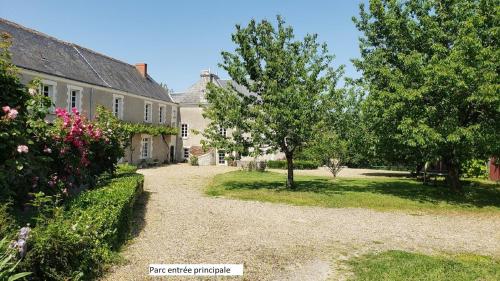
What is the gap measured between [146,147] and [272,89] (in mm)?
20778

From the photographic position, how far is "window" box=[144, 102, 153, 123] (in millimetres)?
34594

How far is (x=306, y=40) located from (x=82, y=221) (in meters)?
13.5

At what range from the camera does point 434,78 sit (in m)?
14.3

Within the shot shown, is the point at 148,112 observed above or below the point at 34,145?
above

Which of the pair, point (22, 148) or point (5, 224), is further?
point (22, 148)

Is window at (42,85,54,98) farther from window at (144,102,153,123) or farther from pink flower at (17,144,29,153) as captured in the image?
pink flower at (17,144,29,153)

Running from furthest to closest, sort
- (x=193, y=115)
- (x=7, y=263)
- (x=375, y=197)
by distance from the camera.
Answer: (x=193, y=115)
(x=375, y=197)
(x=7, y=263)

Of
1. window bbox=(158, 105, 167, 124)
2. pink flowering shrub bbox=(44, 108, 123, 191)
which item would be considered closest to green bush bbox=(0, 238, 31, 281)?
pink flowering shrub bbox=(44, 108, 123, 191)

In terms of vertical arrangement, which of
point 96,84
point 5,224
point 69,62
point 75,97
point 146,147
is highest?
point 69,62

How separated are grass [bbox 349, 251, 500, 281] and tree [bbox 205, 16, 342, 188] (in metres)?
9.06

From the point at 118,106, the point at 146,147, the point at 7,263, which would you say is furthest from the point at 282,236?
the point at 146,147

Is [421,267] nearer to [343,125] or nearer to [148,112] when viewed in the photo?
[343,125]

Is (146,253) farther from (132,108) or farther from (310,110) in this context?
(132,108)

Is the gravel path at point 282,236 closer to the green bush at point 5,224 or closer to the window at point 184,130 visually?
the green bush at point 5,224
